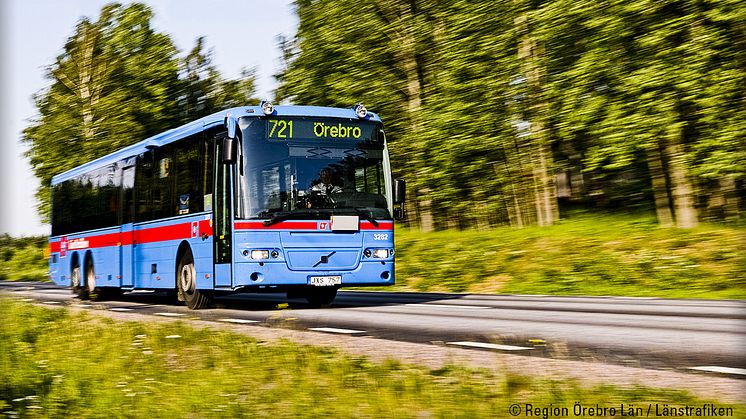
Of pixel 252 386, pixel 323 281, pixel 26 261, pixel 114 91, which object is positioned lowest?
pixel 252 386

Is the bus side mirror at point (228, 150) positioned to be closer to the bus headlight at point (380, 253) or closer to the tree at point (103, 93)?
the bus headlight at point (380, 253)

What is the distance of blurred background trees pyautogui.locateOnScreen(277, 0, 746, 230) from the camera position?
22.6 metres

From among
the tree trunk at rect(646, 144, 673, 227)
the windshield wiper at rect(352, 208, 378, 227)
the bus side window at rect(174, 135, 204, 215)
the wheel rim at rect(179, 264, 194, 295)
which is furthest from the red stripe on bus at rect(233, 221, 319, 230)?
the tree trunk at rect(646, 144, 673, 227)

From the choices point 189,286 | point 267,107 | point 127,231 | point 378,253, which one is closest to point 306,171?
point 267,107

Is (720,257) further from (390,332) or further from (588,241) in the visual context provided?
(390,332)

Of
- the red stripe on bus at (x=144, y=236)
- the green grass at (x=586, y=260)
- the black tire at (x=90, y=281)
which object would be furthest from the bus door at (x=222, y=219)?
the green grass at (x=586, y=260)

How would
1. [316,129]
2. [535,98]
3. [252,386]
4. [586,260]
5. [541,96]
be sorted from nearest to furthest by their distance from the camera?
[252,386] < [316,129] < [586,260] < [541,96] < [535,98]

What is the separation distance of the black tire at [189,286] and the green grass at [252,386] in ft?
25.5

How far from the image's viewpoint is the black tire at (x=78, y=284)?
25.1m

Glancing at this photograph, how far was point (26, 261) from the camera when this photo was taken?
173ft

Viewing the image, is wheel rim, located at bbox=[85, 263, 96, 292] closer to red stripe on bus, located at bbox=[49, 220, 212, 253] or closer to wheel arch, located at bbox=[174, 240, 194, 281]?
red stripe on bus, located at bbox=[49, 220, 212, 253]

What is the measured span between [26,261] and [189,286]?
3717 cm

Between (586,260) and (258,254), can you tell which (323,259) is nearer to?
(258,254)

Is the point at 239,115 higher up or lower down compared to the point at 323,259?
higher up
